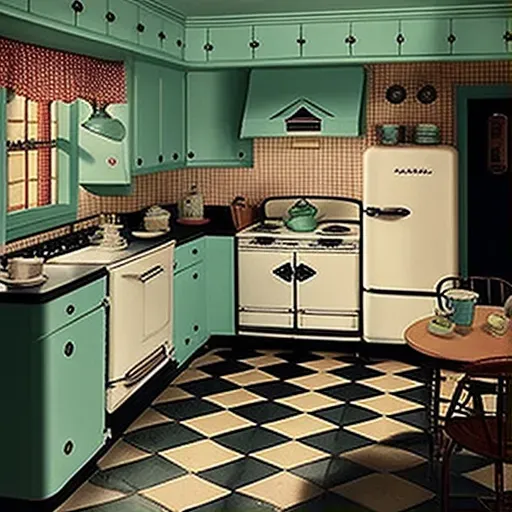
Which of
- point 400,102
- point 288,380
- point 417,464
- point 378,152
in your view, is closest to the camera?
point 417,464

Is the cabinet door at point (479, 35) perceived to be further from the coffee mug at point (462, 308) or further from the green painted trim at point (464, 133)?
the coffee mug at point (462, 308)

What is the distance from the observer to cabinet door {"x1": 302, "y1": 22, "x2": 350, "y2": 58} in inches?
218

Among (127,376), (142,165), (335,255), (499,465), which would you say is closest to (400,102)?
(335,255)

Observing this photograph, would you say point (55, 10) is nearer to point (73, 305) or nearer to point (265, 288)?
point (73, 305)

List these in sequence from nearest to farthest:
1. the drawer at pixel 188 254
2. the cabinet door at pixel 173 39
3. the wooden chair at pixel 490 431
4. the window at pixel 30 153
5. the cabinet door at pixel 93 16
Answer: the wooden chair at pixel 490 431 < the cabinet door at pixel 93 16 < the window at pixel 30 153 < the drawer at pixel 188 254 < the cabinet door at pixel 173 39

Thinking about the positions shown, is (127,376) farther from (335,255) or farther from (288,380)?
(335,255)

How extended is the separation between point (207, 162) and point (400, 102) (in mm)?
1534

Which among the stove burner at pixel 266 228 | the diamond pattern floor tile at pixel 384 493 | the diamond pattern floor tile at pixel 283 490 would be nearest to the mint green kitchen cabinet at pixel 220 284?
the stove burner at pixel 266 228

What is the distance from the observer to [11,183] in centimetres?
424

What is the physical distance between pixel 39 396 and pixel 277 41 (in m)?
3.42

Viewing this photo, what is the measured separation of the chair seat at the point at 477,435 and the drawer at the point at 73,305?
1614 mm

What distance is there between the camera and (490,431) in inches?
120

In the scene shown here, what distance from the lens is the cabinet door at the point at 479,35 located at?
212 inches

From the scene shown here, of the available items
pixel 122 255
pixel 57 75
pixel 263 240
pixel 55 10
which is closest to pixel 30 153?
pixel 57 75
